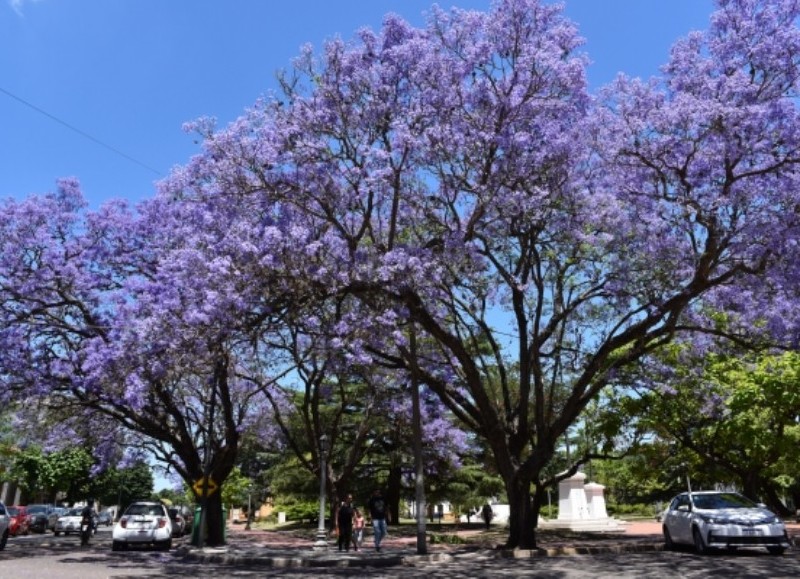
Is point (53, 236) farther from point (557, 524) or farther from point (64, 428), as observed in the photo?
point (557, 524)

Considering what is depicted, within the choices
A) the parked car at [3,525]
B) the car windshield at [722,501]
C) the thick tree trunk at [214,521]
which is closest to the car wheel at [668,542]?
the car windshield at [722,501]

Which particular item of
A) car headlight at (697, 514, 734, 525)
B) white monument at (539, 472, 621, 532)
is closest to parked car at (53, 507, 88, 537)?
white monument at (539, 472, 621, 532)

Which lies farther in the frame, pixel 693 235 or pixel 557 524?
pixel 557 524

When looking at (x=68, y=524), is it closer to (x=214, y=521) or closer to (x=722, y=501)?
(x=214, y=521)

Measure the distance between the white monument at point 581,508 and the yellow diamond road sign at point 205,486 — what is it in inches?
621

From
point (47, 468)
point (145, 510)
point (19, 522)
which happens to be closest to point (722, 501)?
point (145, 510)

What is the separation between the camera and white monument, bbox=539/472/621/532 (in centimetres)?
3055

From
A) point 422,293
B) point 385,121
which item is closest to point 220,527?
point 422,293

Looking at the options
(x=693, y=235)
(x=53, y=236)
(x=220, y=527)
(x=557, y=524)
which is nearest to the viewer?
(x=693, y=235)

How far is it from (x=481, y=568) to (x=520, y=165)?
811 cm

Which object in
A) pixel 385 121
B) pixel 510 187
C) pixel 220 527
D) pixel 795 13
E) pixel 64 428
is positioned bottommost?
pixel 220 527

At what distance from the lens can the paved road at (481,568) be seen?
494 inches

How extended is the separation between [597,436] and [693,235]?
35.0 ft

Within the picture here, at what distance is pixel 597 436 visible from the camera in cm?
2383
